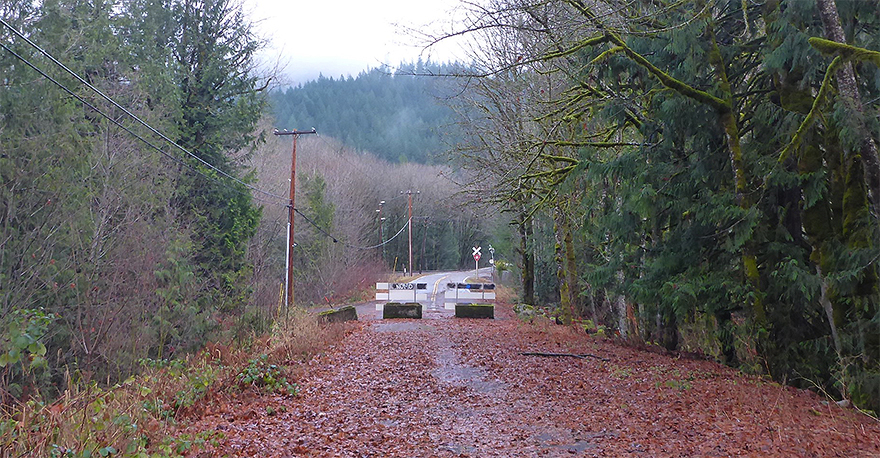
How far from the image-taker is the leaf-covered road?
5875mm

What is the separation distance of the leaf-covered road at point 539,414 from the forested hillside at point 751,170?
883 mm

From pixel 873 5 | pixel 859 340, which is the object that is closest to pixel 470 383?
pixel 859 340

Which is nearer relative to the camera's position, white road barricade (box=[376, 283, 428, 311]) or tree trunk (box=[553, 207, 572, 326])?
tree trunk (box=[553, 207, 572, 326])

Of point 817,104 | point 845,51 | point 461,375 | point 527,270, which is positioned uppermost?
point 845,51

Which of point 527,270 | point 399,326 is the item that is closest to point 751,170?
point 399,326

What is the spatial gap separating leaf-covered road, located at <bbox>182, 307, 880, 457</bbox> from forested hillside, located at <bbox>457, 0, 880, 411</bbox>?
883mm

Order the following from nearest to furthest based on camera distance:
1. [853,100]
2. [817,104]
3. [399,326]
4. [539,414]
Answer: [853,100] → [817,104] → [539,414] → [399,326]

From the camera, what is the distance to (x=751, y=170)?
28.6 feet

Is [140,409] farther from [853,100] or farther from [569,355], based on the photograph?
[853,100]

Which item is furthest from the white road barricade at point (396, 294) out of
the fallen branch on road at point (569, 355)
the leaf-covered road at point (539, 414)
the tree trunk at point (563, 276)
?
the leaf-covered road at point (539, 414)

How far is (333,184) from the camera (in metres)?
51.8

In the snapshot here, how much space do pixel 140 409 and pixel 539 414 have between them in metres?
4.45

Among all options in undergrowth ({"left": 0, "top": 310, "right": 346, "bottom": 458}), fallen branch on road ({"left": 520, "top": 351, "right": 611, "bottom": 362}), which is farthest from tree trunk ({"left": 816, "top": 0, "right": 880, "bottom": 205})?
undergrowth ({"left": 0, "top": 310, "right": 346, "bottom": 458})

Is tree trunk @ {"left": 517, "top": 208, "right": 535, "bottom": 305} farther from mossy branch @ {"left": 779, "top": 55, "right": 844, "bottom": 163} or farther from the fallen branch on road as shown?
mossy branch @ {"left": 779, "top": 55, "right": 844, "bottom": 163}
